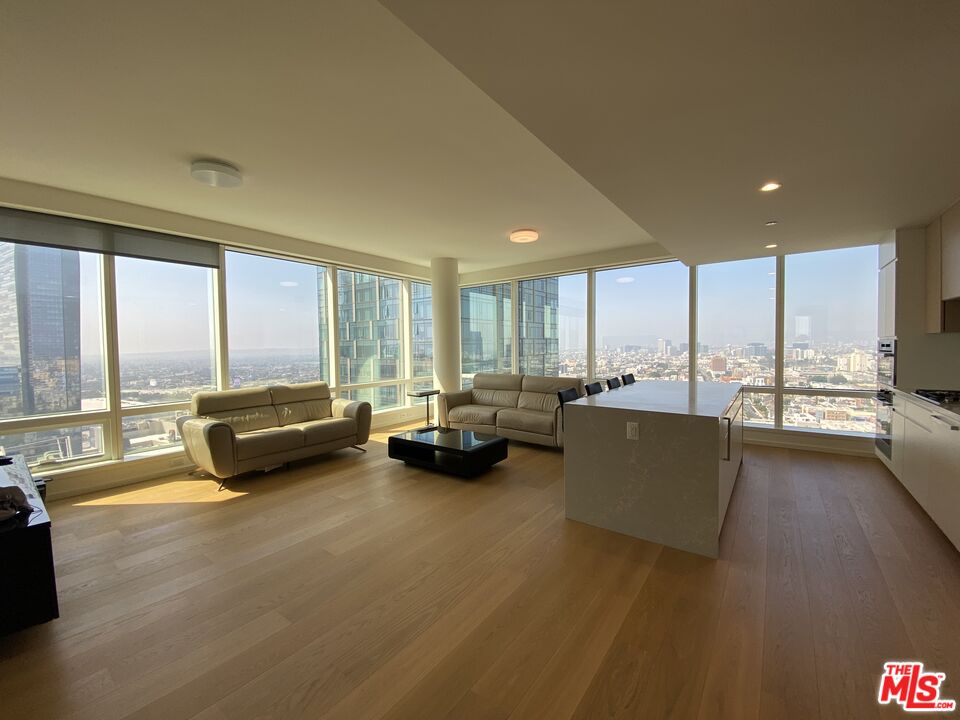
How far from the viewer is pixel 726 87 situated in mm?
1622

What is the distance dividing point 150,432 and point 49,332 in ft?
4.26

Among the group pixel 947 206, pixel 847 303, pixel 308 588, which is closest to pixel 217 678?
pixel 308 588

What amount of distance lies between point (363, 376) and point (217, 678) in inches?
199

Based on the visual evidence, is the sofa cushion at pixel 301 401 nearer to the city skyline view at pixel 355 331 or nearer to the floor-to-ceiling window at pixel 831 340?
the city skyline view at pixel 355 331

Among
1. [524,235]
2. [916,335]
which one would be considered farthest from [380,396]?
[916,335]

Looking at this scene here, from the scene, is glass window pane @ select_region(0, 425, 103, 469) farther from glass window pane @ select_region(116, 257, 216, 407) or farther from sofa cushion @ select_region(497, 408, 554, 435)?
sofa cushion @ select_region(497, 408, 554, 435)

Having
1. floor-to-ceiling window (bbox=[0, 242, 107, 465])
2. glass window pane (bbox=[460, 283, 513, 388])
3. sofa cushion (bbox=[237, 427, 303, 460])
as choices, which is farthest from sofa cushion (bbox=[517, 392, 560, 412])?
floor-to-ceiling window (bbox=[0, 242, 107, 465])

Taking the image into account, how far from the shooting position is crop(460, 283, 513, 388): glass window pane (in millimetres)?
7367

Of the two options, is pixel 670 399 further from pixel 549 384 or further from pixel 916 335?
pixel 549 384

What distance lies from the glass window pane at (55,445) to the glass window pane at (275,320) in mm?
1350

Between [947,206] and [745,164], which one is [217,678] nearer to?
[745,164]

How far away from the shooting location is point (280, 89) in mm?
2123

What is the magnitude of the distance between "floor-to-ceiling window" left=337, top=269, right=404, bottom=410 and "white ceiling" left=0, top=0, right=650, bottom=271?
6.55 ft

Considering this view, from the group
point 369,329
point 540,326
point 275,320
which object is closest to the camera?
point 275,320
